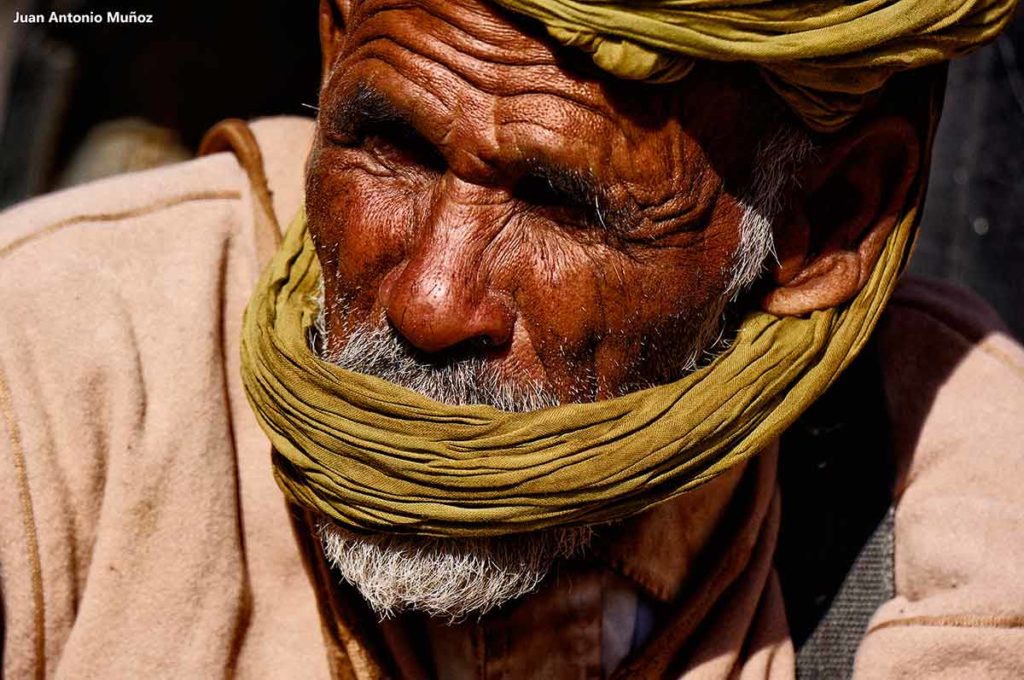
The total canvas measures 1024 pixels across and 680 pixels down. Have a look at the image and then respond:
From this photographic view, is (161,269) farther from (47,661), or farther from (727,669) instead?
(727,669)

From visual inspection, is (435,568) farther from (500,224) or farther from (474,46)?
(474,46)

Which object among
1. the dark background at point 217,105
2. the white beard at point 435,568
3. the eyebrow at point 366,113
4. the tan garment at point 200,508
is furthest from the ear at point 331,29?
the dark background at point 217,105

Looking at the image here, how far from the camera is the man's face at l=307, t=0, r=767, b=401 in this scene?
185 cm

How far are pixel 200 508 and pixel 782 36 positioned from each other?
Result: 3.98ft

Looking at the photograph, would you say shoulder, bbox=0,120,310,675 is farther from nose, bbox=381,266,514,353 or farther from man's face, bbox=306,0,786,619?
nose, bbox=381,266,514,353

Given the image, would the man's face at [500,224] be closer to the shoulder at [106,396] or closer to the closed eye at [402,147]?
the closed eye at [402,147]

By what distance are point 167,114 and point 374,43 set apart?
8.42 ft

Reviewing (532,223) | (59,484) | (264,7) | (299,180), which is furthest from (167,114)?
(532,223)

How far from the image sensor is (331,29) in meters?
2.18

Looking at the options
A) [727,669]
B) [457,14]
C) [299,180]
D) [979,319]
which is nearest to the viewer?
[457,14]

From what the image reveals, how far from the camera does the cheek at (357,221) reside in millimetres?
1969

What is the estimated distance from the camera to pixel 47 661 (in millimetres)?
2152

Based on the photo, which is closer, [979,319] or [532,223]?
[532,223]

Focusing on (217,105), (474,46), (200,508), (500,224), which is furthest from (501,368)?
(217,105)
